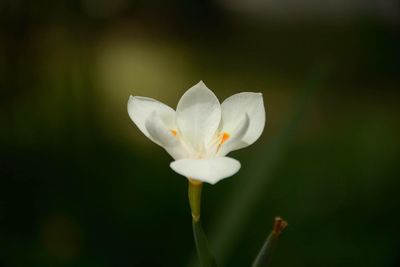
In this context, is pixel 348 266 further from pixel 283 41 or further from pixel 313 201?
pixel 283 41

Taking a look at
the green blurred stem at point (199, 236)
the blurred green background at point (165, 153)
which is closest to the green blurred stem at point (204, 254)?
the green blurred stem at point (199, 236)

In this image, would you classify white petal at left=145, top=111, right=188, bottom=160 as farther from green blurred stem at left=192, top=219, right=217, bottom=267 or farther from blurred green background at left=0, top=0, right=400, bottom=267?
blurred green background at left=0, top=0, right=400, bottom=267

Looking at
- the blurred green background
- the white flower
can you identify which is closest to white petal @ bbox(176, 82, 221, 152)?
the white flower

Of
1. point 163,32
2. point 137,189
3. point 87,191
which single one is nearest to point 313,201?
point 137,189

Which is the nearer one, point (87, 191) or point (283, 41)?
point (87, 191)

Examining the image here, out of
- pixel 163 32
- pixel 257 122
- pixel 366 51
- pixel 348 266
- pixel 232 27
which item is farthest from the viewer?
pixel 232 27

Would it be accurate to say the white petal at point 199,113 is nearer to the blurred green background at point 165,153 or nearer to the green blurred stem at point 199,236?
the green blurred stem at point 199,236

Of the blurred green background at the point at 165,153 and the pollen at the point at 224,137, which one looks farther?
the blurred green background at the point at 165,153
